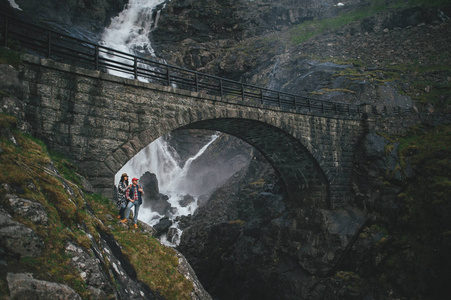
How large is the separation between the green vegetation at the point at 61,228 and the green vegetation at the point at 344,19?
40.6 m

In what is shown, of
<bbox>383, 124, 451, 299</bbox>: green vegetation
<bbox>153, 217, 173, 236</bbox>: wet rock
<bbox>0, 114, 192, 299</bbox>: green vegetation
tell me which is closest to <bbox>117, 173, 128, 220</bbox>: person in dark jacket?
<bbox>0, 114, 192, 299</bbox>: green vegetation

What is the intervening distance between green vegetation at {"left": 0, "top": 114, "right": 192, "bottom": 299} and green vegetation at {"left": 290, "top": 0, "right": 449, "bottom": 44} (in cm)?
4065

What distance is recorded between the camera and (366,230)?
15438 millimetres

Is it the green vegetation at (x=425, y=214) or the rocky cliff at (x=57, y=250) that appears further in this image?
the green vegetation at (x=425, y=214)

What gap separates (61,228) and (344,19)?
154 ft

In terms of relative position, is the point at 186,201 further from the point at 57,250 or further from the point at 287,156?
the point at 57,250

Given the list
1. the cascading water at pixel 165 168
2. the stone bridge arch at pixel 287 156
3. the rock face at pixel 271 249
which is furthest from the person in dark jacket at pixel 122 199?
the cascading water at pixel 165 168

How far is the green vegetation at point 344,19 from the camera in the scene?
103 feet

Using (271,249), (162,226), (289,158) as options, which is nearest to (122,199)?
(271,249)

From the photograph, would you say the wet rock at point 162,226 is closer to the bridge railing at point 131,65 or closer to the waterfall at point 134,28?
the bridge railing at point 131,65

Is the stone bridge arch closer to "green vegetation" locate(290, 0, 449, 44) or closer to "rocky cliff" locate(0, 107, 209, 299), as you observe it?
"rocky cliff" locate(0, 107, 209, 299)

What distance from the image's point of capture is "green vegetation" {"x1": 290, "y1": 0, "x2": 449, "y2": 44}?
103ft

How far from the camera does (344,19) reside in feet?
127

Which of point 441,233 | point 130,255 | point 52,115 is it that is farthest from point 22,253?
point 441,233
